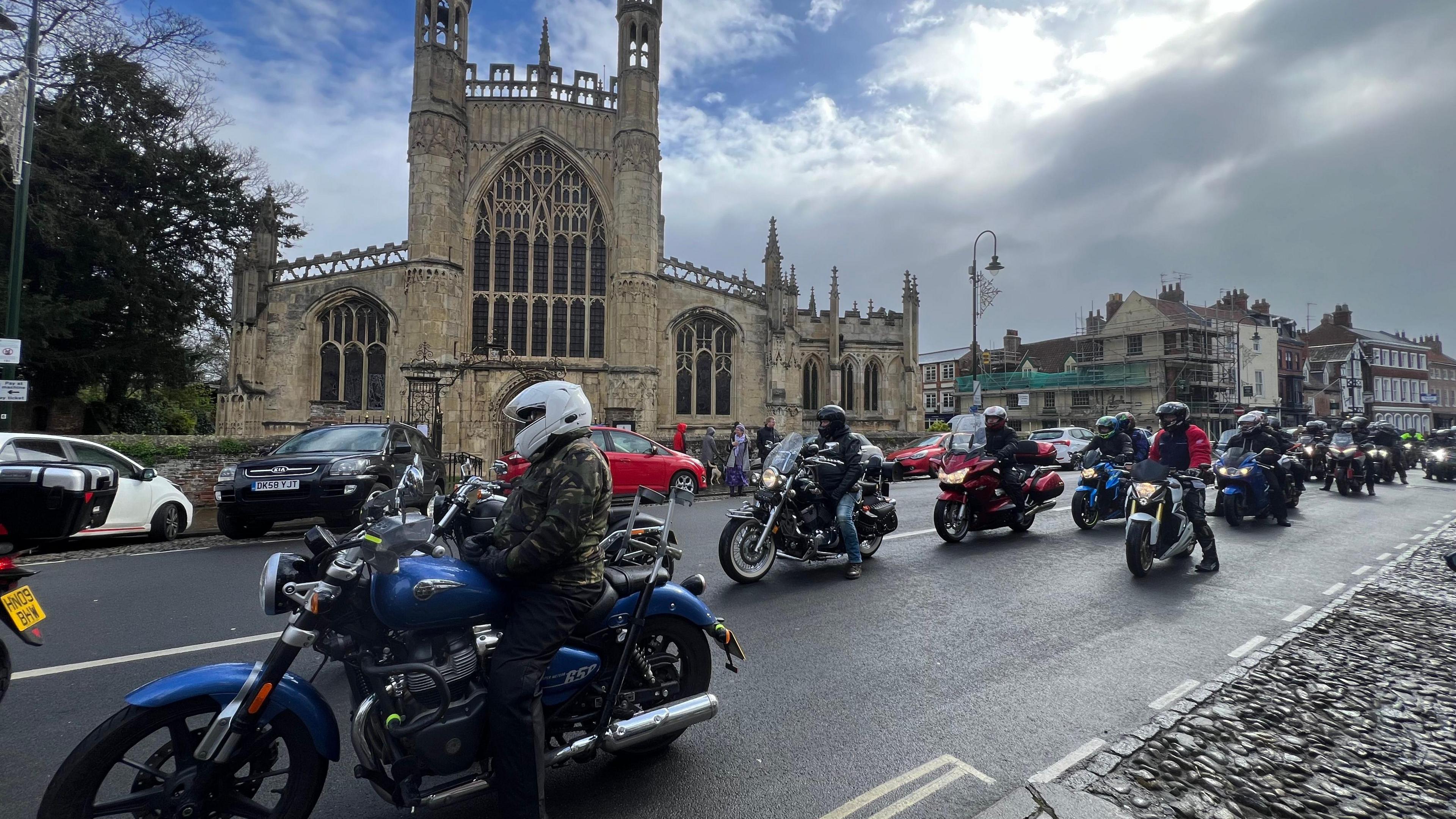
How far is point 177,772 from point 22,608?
2.10 meters

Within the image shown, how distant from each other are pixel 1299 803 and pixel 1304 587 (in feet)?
16.5

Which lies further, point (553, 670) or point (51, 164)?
point (51, 164)

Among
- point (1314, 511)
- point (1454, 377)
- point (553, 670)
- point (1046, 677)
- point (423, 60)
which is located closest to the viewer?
point (553, 670)

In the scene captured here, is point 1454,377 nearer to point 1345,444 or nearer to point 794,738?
point 1345,444

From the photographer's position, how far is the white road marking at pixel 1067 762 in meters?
3.17

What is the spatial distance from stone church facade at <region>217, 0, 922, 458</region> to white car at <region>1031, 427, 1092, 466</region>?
10266 millimetres

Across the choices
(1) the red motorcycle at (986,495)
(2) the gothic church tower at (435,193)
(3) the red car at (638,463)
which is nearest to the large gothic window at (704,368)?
(2) the gothic church tower at (435,193)

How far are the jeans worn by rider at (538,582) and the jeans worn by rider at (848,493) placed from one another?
15.3 ft

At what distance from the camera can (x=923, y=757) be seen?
11.0 feet

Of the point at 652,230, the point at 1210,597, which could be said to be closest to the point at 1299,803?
the point at 1210,597

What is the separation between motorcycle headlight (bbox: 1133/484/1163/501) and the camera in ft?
24.9

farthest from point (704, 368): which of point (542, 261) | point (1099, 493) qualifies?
point (1099, 493)

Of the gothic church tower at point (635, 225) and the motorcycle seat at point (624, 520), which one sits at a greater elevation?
the gothic church tower at point (635, 225)

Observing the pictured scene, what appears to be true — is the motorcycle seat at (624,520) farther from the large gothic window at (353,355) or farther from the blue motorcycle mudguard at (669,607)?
the large gothic window at (353,355)
